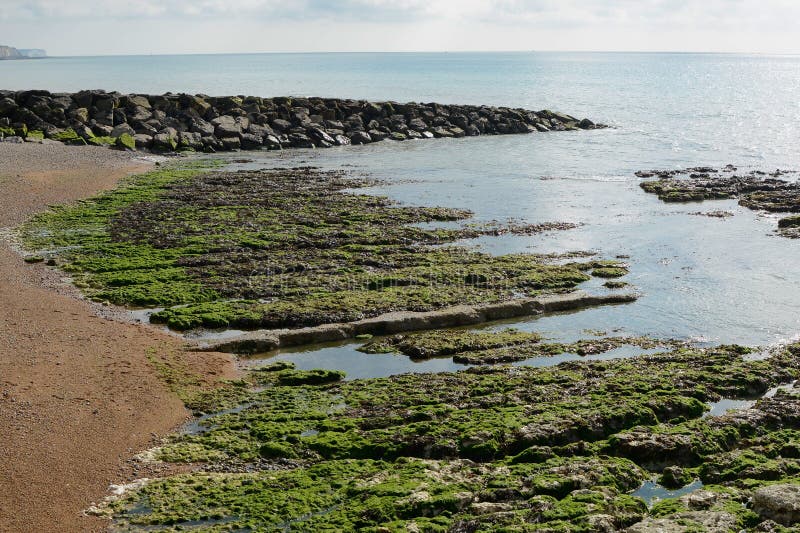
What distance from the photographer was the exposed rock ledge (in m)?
16.8

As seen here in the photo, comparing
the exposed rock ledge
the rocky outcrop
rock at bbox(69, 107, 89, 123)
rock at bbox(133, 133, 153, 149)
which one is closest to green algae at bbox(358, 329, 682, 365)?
the exposed rock ledge

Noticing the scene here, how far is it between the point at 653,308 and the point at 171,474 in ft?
42.2

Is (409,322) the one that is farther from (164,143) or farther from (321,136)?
(321,136)

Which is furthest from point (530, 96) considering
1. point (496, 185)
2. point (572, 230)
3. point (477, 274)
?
point (477, 274)

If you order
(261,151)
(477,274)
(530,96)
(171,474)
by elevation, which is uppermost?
(530,96)

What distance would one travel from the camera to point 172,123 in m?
52.7

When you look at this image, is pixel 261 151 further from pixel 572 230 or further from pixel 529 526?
pixel 529 526

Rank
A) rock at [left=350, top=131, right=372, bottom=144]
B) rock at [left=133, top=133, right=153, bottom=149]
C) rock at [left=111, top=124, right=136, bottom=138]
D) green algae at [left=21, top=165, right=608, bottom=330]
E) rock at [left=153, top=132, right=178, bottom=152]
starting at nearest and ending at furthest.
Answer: green algae at [left=21, top=165, right=608, bottom=330], rock at [left=153, top=132, right=178, bottom=152], rock at [left=133, top=133, right=153, bottom=149], rock at [left=111, top=124, right=136, bottom=138], rock at [left=350, top=131, right=372, bottom=144]

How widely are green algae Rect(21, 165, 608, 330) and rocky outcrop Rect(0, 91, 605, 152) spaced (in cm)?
1813

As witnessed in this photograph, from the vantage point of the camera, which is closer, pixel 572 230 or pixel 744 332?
pixel 744 332

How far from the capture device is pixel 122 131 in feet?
160

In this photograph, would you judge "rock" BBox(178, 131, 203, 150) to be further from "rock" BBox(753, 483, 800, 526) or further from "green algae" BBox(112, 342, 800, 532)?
"rock" BBox(753, 483, 800, 526)

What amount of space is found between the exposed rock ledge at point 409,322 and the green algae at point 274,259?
1.55 ft

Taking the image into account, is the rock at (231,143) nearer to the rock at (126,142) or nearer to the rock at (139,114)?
the rock at (126,142)
